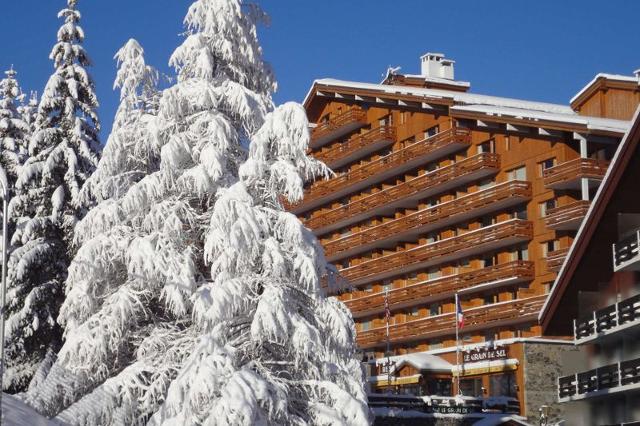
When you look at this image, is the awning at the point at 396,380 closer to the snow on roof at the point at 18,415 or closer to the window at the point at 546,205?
the window at the point at 546,205

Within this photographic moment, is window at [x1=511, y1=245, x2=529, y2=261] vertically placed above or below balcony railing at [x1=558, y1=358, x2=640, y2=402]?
above

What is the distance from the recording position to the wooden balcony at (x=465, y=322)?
56531 millimetres

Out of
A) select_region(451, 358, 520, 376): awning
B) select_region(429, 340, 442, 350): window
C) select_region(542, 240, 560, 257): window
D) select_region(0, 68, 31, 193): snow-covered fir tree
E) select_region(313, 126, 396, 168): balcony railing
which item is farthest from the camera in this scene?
select_region(313, 126, 396, 168): balcony railing

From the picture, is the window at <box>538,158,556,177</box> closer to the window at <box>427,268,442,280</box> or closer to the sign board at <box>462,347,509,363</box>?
the sign board at <box>462,347,509,363</box>

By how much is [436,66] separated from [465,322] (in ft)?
81.0

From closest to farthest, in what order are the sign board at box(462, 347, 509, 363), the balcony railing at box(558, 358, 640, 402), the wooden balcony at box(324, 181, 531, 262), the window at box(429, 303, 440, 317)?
the balcony railing at box(558, 358, 640, 402), the sign board at box(462, 347, 509, 363), the wooden balcony at box(324, 181, 531, 262), the window at box(429, 303, 440, 317)

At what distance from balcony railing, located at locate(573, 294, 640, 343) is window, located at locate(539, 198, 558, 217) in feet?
71.9

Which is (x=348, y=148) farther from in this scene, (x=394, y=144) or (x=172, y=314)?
(x=172, y=314)

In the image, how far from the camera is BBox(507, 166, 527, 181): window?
60188 millimetres

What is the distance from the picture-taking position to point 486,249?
61625 mm

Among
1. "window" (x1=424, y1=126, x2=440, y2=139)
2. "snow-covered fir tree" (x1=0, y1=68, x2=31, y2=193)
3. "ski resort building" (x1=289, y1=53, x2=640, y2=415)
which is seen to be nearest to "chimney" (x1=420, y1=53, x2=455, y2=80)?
"ski resort building" (x1=289, y1=53, x2=640, y2=415)

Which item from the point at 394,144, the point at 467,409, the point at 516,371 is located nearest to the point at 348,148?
the point at 394,144

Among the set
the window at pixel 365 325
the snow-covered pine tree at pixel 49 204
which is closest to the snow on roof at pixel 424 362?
the window at pixel 365 325

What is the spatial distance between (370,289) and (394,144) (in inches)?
393
